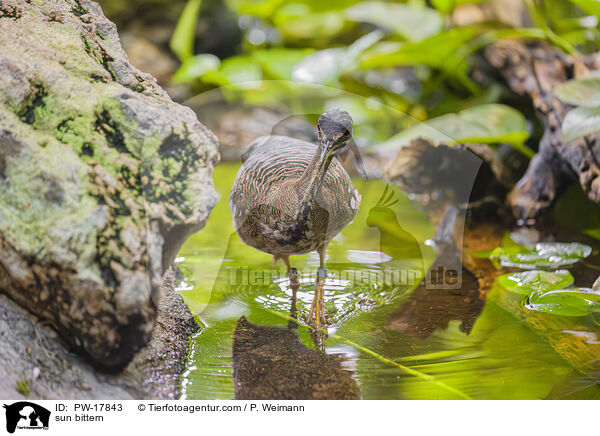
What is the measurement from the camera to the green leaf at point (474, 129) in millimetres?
2104

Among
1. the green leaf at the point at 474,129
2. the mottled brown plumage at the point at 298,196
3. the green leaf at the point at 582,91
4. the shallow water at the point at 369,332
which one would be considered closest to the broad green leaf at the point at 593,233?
the shallow water at the point at 369,332

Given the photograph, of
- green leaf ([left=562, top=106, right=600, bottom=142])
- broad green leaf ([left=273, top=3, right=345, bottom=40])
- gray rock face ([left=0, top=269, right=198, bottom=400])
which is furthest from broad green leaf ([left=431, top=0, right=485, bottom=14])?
gray rock face ([left=0, top=269, right=198, bottom=400])

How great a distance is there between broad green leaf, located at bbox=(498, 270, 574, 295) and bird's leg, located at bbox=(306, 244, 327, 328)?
58 cm

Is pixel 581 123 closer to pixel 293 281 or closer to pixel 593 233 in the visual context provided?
pixel 593 233

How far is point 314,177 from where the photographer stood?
3.96 ft

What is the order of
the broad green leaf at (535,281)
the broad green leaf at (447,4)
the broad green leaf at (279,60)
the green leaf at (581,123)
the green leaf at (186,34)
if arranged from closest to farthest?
the broad green leaf at (535,281)
the green leaf at (581,123)
the broad green leaf at (279,60)
the green leaf at (186,34)
the broad green leaf at (447,4)

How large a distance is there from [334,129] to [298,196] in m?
0.18

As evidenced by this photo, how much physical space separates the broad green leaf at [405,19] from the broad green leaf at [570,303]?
1661 millimetres

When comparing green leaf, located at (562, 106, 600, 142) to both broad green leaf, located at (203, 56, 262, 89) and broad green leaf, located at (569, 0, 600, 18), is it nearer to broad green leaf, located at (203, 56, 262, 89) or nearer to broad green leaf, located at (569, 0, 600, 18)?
broad green leaf, located at (569, 0, 600, 18)

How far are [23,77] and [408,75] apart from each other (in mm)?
2301

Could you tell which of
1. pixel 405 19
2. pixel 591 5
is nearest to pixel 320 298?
pixel 591 5

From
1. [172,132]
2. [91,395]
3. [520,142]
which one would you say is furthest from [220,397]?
[520,142]

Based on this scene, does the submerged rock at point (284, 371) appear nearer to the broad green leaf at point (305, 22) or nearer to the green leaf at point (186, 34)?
the green leaf at point (186, 34)
